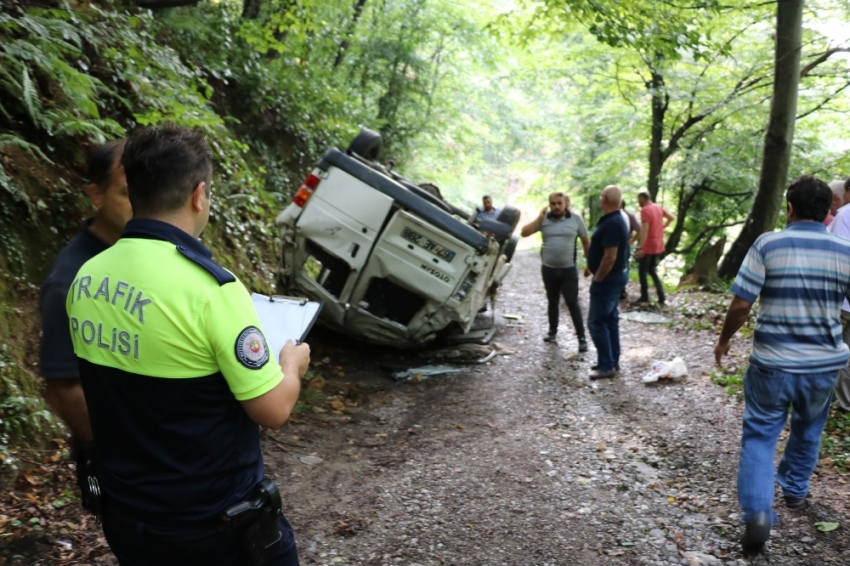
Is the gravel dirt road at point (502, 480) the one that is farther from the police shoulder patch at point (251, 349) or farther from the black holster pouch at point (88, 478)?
the police shoulder patch at point (251, 349)

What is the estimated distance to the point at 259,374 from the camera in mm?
1772

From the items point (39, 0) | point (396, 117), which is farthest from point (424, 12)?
point (39, 0)

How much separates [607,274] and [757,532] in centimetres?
391

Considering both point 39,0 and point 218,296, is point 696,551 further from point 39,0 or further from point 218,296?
point 39,0

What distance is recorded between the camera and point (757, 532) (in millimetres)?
3691

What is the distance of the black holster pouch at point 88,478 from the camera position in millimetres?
2166

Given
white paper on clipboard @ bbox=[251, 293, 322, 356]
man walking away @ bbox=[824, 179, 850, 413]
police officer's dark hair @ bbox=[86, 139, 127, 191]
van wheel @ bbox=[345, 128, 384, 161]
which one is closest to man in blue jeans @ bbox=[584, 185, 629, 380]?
man walking away @ bbox=[824, 179, 850, 413]

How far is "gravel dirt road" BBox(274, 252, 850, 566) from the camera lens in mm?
3916

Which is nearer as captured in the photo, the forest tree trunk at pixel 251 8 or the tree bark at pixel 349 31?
the forest tree trunk at pixel 251 8

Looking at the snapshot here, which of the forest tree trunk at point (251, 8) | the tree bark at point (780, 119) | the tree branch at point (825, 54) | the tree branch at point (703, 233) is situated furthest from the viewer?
the tree branch at point (703, 233)

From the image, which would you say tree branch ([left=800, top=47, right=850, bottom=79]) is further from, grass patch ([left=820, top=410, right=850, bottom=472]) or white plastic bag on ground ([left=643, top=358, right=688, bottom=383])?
grass patch ([left=820, top=410, right=850, bottom=472])

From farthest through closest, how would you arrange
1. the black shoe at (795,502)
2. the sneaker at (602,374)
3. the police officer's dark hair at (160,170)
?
the sneaker at (602,374) → the black shoe at (795,502) → the police officer's dark hair at (160,170)

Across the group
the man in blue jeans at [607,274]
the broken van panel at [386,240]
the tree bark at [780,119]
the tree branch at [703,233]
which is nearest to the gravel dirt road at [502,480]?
the man in blue jeans at [607,274]

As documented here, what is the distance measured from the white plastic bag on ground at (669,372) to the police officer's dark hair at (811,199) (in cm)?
388
